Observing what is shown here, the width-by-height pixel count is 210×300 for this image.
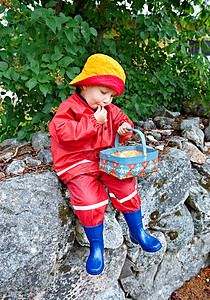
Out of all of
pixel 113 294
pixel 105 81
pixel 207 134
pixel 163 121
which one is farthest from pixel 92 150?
pixel 207 134

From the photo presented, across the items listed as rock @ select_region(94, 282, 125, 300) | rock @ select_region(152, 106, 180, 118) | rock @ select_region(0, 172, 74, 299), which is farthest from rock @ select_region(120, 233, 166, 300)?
rock @ select_region(152, 106, 180, 118)

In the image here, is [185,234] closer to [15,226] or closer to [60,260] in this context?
[60,260]

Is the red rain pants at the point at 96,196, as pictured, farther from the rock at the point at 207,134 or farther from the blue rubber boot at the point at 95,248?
the rock at the point at 207,134

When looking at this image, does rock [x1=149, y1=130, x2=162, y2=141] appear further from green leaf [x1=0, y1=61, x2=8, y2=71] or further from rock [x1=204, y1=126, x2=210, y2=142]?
green leaf [x1=0, y1=61, x2=8, y2=71]

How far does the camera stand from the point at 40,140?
232 cm

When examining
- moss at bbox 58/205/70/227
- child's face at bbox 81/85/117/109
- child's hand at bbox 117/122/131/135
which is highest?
child's face at bbox 81/85/117/109

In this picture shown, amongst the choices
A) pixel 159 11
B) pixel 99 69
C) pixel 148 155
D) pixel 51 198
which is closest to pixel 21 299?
pixel 51 198

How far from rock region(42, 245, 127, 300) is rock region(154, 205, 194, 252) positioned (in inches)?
20.4

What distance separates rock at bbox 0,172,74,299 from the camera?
1458 millimetres

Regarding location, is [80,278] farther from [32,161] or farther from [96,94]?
[96,94]

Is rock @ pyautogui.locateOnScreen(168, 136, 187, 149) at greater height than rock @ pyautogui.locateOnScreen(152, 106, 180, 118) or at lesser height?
lesser

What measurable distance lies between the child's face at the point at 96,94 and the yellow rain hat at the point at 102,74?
46 mm

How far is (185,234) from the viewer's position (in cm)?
245

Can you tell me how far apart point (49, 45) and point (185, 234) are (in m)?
2.17
